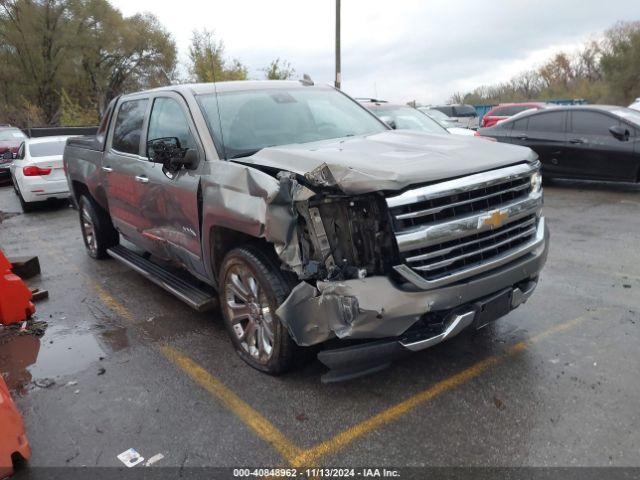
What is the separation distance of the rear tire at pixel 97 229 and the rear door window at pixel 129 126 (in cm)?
124

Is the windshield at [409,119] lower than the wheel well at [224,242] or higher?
higher

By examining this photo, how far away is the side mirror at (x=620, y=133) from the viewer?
30.2ft

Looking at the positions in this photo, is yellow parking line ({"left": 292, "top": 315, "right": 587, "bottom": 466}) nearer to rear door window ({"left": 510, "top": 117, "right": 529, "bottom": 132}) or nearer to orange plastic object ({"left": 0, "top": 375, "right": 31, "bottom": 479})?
orange plastic object ({"left": 0, "top": 375, "right": 31, "bottom": 479})

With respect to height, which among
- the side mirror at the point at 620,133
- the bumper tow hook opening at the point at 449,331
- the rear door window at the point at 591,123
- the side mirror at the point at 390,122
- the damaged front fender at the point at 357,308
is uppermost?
the side mirror at the point at 390,122

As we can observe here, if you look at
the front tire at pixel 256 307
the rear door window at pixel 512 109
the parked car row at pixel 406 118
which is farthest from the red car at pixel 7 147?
the rear door window at pixel 512 109

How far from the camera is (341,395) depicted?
3.37m

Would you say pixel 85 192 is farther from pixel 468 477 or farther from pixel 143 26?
pixel 143 26

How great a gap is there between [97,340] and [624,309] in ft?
14.3

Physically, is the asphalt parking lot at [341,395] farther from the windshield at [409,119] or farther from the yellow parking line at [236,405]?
the windshield at [409,119]

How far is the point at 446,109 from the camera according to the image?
1100 inches

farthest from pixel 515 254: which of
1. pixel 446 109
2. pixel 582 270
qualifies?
pixel 446 109

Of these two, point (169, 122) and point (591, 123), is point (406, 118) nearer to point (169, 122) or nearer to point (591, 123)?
point (591, 123)

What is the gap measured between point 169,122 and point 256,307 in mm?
1938

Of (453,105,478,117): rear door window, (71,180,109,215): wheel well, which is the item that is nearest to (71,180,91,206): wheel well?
(71,180,109,215): wheel well
